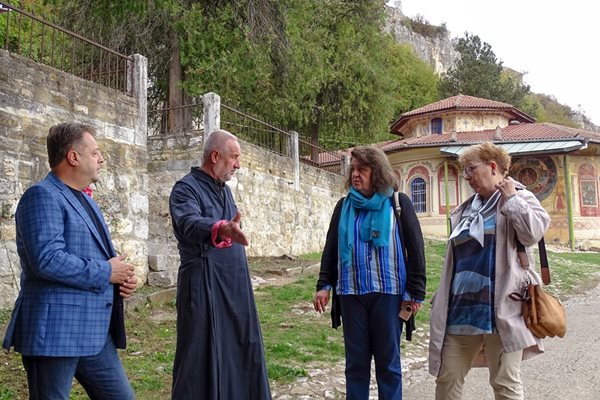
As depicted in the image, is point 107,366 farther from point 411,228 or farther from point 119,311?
point 411,228

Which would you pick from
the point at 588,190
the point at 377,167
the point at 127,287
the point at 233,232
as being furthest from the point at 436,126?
the point at 127,287

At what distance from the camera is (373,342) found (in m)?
3.63

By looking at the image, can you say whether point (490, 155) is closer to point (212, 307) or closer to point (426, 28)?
point (212, 307)

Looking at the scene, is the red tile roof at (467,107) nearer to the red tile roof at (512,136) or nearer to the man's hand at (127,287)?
the red tile roof at (512,136)

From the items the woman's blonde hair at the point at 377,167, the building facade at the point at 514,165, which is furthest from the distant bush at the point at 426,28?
the woman's blonde hair at the point at 377,167

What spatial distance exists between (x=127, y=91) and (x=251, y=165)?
4.87m

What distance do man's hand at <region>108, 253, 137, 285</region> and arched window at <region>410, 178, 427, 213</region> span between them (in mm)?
25059

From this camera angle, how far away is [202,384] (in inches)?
120

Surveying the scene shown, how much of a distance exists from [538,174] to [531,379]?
73.8ft

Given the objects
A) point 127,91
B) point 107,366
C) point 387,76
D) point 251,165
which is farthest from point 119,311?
point 387,76

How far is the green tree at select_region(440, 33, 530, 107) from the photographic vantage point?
43.2 meters

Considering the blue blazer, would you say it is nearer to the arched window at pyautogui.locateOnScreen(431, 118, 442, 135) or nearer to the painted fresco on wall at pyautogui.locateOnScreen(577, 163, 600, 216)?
the painted fresco on wall at pyautogui.locateOnScreen(577, 163, 600, 216)

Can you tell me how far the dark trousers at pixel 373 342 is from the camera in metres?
3.56

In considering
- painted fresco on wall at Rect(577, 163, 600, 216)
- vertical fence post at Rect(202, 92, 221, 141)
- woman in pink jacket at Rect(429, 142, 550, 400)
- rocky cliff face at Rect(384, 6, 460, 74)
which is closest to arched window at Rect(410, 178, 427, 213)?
painted fresco on wall at Rect(577, 163, 600, 216)
